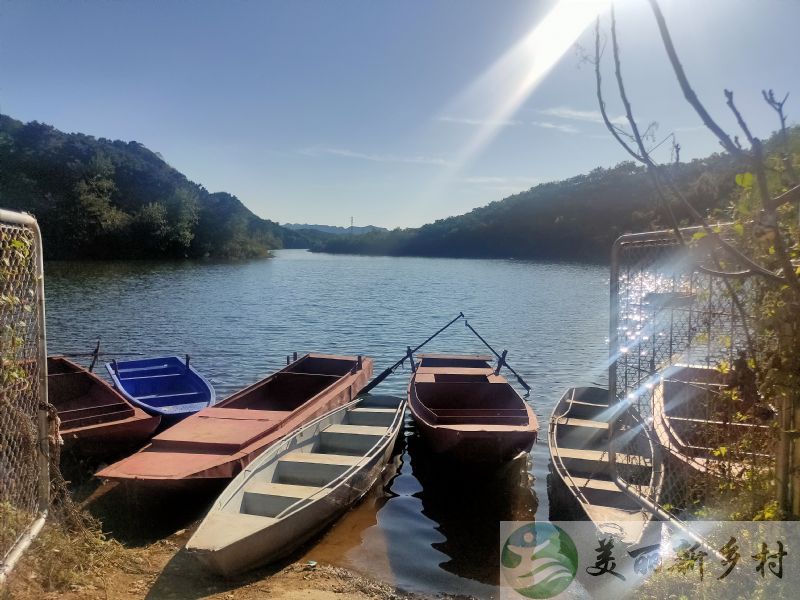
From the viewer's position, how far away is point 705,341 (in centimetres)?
400

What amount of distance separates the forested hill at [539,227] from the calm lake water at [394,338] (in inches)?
897

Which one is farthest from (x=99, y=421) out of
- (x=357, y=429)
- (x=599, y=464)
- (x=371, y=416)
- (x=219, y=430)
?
(x=599, y=464)

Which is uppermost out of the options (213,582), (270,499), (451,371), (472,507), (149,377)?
(451,371)

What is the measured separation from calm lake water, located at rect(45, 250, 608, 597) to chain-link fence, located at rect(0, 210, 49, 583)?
3760mm

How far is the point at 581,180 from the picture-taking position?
334ft

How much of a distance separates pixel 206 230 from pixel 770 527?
3374 inches

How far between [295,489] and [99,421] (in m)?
4.36

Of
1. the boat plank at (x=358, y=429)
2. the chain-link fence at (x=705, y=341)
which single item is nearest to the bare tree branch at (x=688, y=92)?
the chain-link fence at (x=705, y=341)

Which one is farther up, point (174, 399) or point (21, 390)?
point (21, 390)

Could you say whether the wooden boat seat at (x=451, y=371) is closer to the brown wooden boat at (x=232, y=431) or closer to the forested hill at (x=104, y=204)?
the brown wooden boat at (x=232, y=431)

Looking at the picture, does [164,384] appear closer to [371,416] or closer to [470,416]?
[371,416]

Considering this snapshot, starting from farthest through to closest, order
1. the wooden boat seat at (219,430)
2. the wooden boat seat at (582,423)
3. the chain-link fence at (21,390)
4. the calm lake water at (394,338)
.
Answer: the wooden boat seat at (582,423)
the wooden boat seat at (219,430)
the calm lake water at (394,338)
the chain-link fence at (21,390)

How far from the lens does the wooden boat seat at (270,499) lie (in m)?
7.34

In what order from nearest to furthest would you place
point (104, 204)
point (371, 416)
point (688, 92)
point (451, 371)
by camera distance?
point (688, 92) < point (371, 416) < point (451, 371) < point (104, 204)
